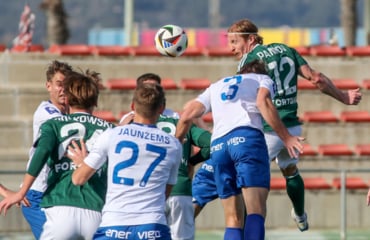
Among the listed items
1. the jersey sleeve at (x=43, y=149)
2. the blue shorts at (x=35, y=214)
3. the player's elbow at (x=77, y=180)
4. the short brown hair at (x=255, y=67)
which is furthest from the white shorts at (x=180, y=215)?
the player's elbow at (x=77, y=180)

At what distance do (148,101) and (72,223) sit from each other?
3.64 feet

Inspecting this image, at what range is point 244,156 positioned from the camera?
36.3 feet

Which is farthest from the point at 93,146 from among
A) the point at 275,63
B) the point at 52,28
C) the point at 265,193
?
the point at 52,28

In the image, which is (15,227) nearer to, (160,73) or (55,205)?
(160,73)

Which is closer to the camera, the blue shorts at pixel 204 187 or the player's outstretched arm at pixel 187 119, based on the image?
the player's outstretched arm at pixel 187 119

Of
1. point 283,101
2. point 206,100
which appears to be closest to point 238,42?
point 283,101

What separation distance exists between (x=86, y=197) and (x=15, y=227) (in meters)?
8.21

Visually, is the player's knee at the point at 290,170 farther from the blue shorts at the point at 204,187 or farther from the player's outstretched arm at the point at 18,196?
the player's outstretched arm at the point at 18,196

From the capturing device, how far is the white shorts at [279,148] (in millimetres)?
12469

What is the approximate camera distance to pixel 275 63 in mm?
12258

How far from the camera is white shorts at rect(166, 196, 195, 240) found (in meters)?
11.9

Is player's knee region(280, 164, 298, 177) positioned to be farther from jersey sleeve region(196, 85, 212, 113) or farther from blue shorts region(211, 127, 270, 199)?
jersey sleeve region(196, 85, 212, 113)

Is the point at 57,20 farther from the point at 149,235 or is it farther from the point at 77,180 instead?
the point at 149,235

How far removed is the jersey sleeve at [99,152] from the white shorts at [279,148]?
3.58 m
